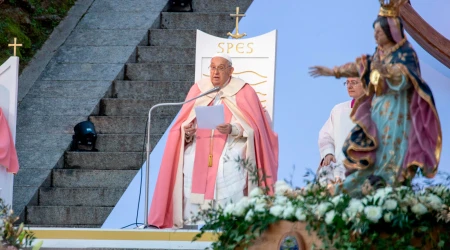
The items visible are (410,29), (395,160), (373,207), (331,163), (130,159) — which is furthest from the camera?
(130,159)

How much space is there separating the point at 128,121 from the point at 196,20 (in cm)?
174

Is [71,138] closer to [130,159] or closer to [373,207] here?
[130,159]

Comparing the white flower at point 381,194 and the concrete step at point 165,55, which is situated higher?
the concrete step at point 165,55

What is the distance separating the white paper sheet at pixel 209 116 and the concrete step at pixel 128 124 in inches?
127

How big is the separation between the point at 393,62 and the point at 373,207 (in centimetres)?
88

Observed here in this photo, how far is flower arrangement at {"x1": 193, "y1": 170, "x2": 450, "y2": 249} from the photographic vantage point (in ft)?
20.0

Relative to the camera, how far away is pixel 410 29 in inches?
462

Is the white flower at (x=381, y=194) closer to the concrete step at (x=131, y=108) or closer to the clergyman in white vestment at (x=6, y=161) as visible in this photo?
the clergyman in white vestment at (x=6, y=161)

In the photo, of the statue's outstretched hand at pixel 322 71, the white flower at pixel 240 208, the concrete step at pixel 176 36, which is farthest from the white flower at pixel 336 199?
the concrete step at pixel 176 36

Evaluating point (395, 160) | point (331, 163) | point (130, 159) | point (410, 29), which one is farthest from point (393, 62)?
point (130, 159)

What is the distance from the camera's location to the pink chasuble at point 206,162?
9969mm

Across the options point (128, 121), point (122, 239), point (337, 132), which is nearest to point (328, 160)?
point (337, 132)

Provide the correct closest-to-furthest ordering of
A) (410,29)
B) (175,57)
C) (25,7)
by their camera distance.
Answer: (410,29), (175,57), (25,7)

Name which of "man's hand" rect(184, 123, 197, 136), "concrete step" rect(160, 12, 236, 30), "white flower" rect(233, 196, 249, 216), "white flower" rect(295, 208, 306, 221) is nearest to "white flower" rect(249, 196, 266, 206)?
"white flower" rect(233, 196, 249, 216)
